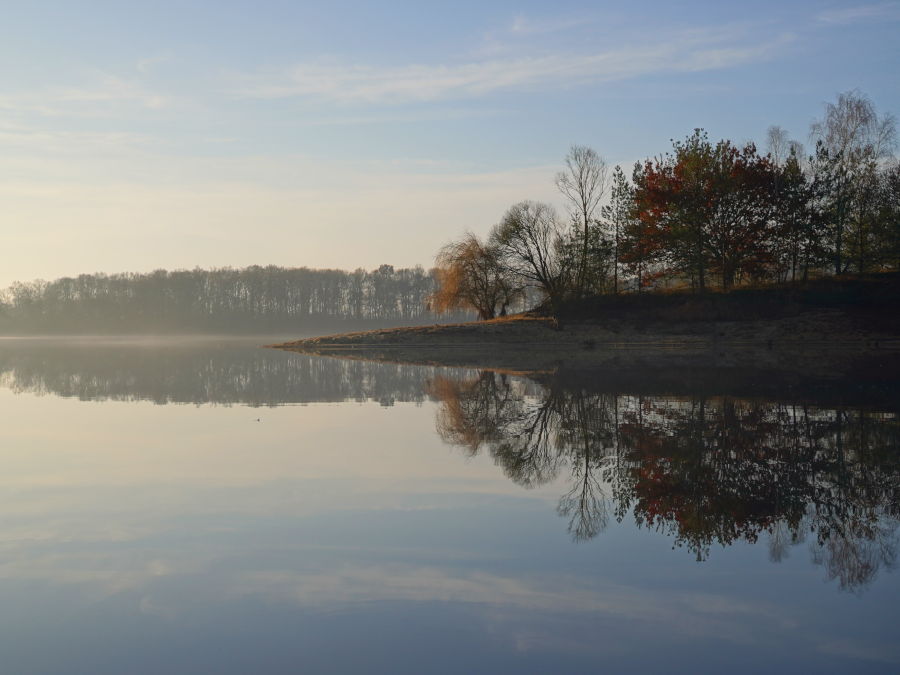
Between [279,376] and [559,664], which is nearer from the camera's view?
[559,664]

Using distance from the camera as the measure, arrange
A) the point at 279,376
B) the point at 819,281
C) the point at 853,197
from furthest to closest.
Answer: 1. the point at 853,197
2. the point at 819,281
3. the point at 279,376

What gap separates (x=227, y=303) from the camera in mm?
126125

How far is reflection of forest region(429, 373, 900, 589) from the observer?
6.14 meters

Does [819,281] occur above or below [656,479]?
above

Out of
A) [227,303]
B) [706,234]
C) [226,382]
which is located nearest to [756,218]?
[706,234]

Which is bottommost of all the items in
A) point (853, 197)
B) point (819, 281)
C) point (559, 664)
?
point (559, 664)

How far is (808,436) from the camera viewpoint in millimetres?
10602

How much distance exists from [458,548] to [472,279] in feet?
169

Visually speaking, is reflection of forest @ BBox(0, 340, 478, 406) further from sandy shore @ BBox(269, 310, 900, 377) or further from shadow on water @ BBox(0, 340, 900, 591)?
sandy shore @ BBox(269, 310, 900, 377)

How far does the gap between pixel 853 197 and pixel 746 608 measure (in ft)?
168

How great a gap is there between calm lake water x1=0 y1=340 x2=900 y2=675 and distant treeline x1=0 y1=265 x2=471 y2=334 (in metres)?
111

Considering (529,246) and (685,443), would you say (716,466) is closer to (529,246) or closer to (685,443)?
(685,443)

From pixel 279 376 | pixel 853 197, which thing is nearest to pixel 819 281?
pixel 853 197

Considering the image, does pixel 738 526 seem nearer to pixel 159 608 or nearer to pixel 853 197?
pixel 159 608
